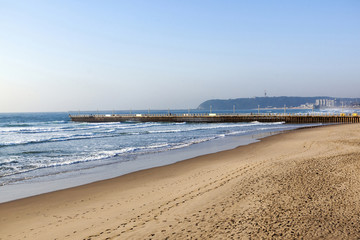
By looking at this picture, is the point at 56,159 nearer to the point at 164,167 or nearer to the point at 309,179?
the point at 164,167

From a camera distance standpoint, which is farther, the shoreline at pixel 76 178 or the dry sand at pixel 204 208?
the shoreline at pixel 76 178

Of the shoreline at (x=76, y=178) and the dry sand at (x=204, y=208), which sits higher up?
the dry sand at (x=204, y=208)

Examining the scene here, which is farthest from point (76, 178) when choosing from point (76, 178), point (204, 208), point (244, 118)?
point (244, 118)

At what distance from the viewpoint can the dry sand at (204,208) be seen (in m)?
5.61

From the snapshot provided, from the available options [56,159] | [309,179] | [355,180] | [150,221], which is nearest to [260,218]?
[150,221]

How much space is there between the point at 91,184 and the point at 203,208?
5.56 metres

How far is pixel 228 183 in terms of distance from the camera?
9.38m

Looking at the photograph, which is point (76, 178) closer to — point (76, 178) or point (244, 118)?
point (76, 178)

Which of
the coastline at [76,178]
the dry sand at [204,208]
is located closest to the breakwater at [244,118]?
the coastline at [76,178]

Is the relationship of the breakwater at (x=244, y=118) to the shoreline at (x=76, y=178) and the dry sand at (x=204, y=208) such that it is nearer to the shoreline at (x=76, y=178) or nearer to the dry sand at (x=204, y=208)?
the shoreline at (x=76, y=178)

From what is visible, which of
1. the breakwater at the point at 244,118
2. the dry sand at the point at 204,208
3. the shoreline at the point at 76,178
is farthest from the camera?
the breakwater at the point at 244,118

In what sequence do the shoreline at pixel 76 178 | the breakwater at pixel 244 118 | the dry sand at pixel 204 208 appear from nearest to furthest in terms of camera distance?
the dry sand at pixel 204 208 → the shoreline at pixel 76 178 → the breakwater at pixel 244 118

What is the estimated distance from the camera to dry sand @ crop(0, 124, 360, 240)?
5.61m

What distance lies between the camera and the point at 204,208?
6.91m
